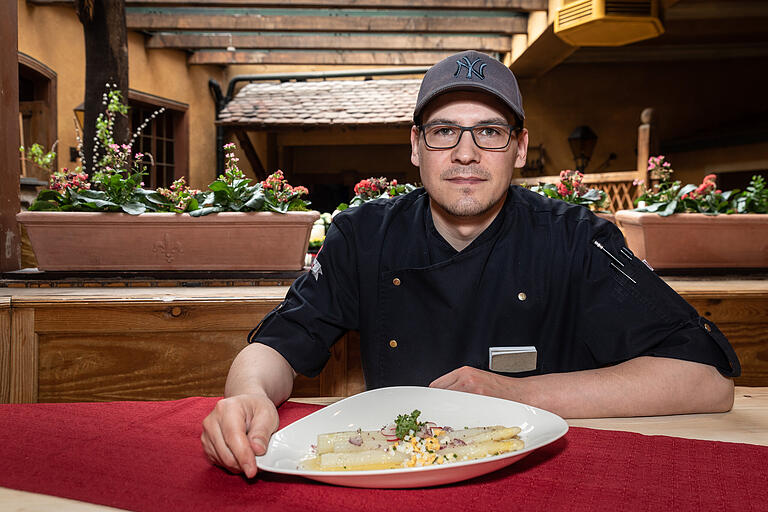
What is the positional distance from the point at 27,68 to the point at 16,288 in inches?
156

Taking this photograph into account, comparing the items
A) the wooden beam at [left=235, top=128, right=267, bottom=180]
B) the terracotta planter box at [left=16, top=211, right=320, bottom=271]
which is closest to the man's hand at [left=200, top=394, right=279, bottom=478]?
the terracotta planter box at [left=16, top=211, right=320, bottom=271]

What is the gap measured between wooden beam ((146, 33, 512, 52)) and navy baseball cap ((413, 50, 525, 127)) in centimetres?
570

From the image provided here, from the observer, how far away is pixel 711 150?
8430mm

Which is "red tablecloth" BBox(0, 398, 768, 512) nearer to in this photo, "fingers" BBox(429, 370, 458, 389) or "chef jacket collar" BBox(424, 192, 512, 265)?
"fingers" BBox(429, 370, 458, 389)

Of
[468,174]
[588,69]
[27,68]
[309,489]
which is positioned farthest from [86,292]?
[588,69]

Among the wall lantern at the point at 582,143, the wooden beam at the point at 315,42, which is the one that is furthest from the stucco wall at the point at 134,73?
the wall lantern at the point at 582,143

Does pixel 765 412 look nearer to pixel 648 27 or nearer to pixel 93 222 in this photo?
pixel 93 222

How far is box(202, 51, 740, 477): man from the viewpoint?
124 centimetres

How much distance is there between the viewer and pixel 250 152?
8.06 m

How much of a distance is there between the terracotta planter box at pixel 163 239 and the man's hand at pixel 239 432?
1269mm

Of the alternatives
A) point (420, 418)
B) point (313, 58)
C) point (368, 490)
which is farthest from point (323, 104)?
point (368, 490)

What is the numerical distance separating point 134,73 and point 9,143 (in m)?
4.94

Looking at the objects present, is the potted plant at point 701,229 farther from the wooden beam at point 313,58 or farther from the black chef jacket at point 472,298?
the wooden beam at point 313,58

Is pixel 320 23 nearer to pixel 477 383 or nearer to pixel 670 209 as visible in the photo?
pixel 670 209
